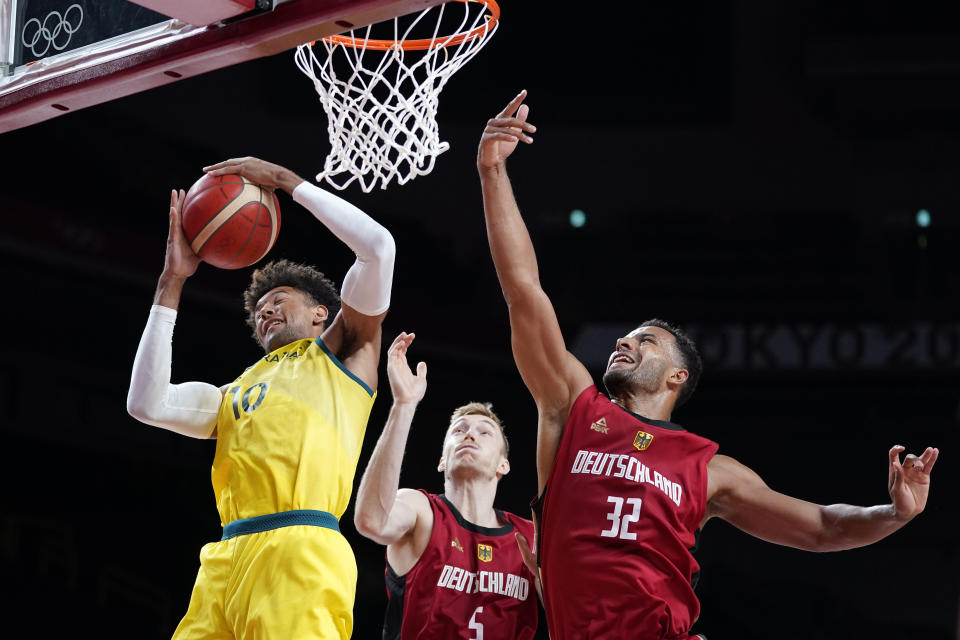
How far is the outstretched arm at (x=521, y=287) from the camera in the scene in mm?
3613

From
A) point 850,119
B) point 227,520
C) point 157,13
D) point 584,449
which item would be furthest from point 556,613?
point 850,119

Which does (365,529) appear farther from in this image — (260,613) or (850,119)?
(850,119)

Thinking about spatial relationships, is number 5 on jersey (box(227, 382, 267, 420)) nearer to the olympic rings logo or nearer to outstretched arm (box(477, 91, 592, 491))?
outstretched arm (box(477, 91, 592, 491))

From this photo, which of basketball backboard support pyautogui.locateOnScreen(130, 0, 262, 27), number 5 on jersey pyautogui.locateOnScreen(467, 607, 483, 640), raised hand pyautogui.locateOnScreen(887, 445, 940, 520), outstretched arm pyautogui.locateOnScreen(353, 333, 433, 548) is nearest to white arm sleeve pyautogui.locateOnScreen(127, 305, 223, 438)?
outstretched arm pyautogui.locateOnScreen(353, 333, 433, 548)

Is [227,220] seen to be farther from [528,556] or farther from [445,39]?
[528,556]

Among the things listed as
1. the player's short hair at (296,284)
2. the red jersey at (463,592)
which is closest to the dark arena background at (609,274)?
the red jersey at (463,592)

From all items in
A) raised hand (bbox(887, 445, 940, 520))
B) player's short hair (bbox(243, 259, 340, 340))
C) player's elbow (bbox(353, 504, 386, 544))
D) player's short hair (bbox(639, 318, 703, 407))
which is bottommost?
player's elbow (bbox(353, 504, 386, 544))

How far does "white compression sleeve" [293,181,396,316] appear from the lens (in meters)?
3.20

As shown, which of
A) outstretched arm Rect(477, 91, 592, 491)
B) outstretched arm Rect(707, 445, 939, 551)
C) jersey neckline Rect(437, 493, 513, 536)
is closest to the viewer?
outstretched arm Rect(707, 445, 939, 551)

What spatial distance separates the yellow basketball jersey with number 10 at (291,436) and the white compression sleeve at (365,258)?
0.21 meters

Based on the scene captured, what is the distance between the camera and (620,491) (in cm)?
345

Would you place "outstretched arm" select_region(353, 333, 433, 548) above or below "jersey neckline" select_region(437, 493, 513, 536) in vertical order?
above

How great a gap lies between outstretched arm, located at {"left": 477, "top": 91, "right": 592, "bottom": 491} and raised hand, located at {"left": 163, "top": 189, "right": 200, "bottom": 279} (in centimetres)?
93

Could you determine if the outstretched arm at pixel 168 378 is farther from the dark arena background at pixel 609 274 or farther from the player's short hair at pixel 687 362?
the dark arena background at pixel 609 274
